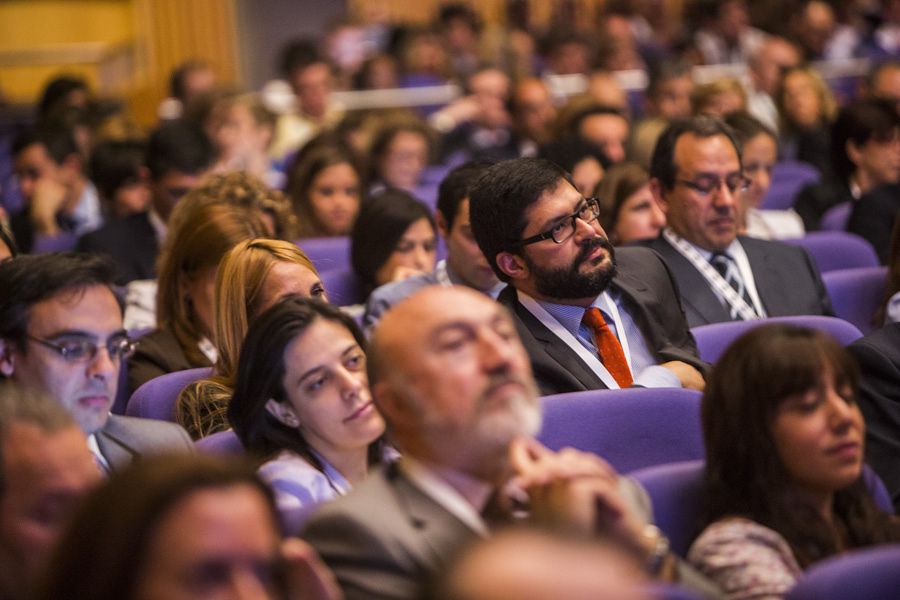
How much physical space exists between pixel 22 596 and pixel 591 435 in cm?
110

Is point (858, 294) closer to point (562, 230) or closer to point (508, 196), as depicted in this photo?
point (562, 230)

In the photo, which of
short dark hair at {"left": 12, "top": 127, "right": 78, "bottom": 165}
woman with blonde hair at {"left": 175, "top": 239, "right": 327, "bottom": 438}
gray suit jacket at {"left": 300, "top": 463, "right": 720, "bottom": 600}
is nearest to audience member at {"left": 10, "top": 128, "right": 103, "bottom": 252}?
short dark hair at {"left": 12, "top": 127, "right": 78, "bottom": 165}

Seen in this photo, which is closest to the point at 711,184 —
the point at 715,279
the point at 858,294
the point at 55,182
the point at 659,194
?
the point at 659,194

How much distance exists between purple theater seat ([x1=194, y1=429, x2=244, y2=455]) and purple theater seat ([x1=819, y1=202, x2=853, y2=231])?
10.3 ft

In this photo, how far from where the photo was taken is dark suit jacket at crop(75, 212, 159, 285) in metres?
4.25

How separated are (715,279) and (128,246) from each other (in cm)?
229

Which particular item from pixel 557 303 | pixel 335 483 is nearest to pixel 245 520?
pixel 335 483

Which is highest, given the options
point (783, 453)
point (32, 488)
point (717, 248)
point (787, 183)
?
point (32, 488)

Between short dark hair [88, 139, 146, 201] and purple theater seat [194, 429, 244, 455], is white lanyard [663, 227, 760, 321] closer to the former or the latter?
purple theater seat [194, 429, 244, 455]

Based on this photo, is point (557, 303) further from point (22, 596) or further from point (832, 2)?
point (832, 2)

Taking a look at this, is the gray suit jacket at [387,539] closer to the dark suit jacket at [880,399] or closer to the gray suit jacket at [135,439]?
the gray suit jacket at [135,439]

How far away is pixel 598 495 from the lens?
1592 mm

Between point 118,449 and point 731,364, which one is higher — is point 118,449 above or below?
below

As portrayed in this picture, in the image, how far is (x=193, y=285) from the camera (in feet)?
9.91
